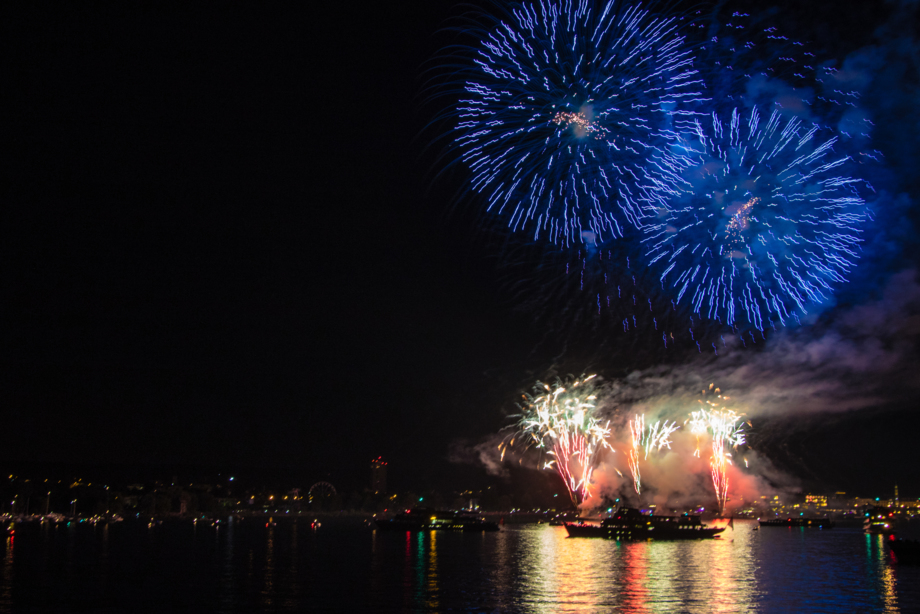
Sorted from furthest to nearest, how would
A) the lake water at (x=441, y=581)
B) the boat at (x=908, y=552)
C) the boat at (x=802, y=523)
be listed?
the boat at (x=802, y=523) → the boat at (x=908, y=552) → the lake water at (x=441, y=581)

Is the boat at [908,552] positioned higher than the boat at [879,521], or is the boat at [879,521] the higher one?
the boat at [908,552]

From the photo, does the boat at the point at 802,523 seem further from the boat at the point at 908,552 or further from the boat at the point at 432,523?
the boat at the point at 908,552

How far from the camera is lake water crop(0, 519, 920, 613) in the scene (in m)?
30.9

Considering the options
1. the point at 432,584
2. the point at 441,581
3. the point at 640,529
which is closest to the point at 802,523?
the point at 640,529

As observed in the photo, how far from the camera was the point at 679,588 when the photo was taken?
37.3m

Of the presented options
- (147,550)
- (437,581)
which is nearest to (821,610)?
(437,581)

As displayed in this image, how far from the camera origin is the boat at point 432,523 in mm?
118750

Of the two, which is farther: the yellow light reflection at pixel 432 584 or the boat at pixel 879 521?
the boat at pixel 879 521

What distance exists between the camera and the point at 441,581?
130 feet

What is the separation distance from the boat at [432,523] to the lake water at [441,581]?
5738 centimetres

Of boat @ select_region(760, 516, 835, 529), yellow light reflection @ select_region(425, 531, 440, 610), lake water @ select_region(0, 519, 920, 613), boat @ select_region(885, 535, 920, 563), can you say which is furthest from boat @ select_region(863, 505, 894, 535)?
yellow light reflection @ select_region(425, 531, 440, 610)

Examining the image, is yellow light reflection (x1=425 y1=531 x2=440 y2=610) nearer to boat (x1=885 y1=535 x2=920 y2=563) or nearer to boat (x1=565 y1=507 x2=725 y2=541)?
boat (x1=885 y1=535 x2=920 y2=563)

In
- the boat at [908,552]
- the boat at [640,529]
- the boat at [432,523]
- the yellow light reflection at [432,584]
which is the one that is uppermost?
the yellow light reflection at [432,584]

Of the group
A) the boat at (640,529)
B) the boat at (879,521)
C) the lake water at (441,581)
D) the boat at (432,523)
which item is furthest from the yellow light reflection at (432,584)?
the boat at (879,521)
